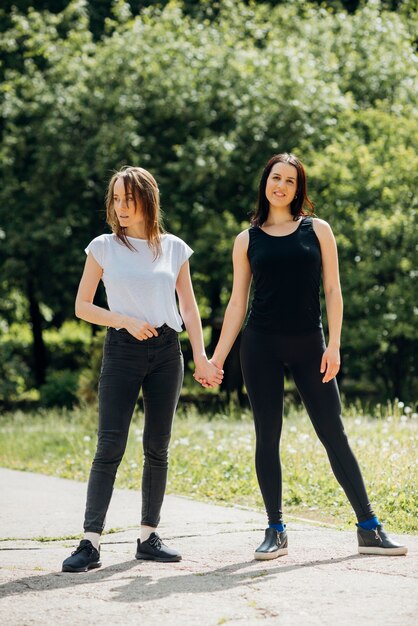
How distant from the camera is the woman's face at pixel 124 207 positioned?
541 cm

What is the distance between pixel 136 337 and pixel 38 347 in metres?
20.9

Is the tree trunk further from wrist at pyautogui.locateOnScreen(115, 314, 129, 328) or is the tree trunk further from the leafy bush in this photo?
wrist at pyautogui.locateOnScreen(115, 314, 129, 328)

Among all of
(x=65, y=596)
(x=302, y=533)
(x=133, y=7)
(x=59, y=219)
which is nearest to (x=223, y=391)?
(x=59, y=219)

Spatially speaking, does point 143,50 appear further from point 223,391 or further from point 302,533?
point 302,533

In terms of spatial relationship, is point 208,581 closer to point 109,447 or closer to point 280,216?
point 109,447

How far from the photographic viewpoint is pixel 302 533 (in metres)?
6.12

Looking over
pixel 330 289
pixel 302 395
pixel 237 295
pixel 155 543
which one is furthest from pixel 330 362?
pixel 155 543

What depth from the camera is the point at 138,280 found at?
534cm

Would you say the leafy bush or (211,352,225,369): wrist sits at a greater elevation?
(211,352,225,369): wrist

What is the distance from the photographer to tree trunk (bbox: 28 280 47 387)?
24.8 metres

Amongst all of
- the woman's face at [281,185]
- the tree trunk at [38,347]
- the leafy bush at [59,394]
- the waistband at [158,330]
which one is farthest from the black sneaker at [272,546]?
the tree trunk at [38,347]

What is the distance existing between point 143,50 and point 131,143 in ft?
7.08

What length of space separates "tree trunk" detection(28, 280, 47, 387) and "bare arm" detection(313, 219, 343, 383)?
19440mm

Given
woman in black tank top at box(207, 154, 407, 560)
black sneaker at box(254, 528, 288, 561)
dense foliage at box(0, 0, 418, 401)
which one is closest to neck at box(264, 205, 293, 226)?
woman in black tank top at box(207, 154, 407, 560)
